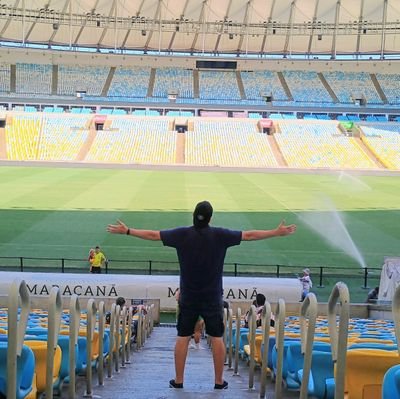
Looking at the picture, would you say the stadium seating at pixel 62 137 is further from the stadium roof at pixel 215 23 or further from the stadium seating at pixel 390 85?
the stadium seating at pixel 390 85

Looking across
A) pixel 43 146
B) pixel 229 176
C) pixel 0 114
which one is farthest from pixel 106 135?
pixel 229 176

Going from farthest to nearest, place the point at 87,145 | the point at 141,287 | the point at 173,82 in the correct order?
the point at 173,82 < the point at 87,145 < the point at 141,287

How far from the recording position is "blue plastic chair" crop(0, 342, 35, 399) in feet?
9.82

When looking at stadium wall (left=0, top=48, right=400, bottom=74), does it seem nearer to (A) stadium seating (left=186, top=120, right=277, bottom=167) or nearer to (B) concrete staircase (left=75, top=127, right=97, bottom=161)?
(A) stadium seating (left=186, top=120, right=277, bottom=167)

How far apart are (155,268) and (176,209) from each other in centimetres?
974

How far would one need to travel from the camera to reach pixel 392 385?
2.49m

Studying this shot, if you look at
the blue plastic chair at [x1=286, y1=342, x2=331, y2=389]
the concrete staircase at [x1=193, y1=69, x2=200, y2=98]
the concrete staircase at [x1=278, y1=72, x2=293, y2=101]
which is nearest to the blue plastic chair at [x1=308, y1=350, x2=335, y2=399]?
the blue plastic chair at [x1=286, y1=342, x2=331, y2=389]

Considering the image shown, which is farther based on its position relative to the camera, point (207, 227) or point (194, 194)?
point (194, 194)

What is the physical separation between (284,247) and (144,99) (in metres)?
50.4

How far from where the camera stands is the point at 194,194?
3362cm

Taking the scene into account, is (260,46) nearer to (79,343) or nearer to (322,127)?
(322,127)

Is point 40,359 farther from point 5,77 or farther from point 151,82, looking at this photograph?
point 151,82

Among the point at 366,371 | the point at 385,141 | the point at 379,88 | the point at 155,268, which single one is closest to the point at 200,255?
the point at 366,371

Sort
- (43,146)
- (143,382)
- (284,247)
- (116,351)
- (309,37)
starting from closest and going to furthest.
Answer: (143,382)
(116,351)
(284,247)
(43,146)
(309,37)
